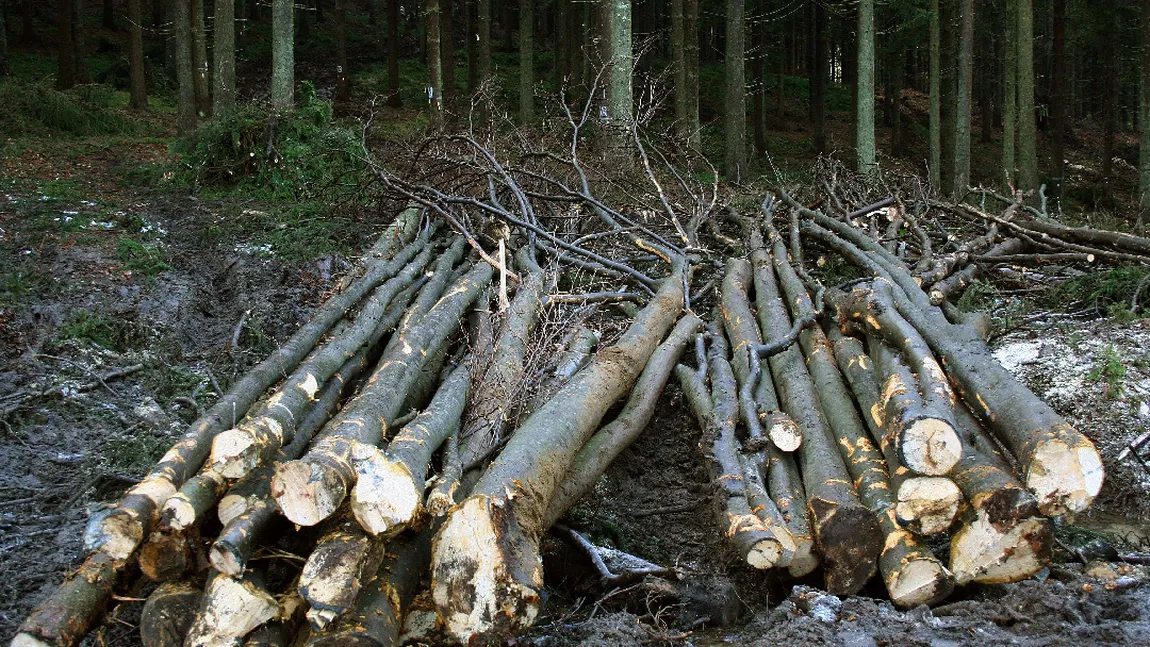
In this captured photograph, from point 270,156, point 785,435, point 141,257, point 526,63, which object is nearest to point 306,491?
point 785,435

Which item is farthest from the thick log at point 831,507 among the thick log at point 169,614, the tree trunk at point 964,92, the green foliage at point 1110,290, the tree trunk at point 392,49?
the tree trunk at point 392,49

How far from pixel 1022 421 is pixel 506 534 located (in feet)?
8.50

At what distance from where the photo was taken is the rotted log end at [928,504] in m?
3.75

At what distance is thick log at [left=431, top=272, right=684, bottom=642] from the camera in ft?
11.0

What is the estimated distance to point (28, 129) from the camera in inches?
510

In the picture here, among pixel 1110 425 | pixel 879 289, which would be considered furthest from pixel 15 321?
pixel 1110 425

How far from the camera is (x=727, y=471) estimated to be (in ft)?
14.3

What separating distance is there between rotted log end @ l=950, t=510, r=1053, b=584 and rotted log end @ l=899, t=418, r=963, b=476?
0.86 ft

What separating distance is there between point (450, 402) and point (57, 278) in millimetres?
4717

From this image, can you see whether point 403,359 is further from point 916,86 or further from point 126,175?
point 916,86

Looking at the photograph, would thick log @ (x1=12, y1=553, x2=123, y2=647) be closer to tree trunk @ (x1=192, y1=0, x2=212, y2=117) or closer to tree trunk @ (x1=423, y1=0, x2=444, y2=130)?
tree trunk @ (x1=423, y1=0, x2=444, y2=130)

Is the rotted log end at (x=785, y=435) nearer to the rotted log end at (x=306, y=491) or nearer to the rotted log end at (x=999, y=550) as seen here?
the rotted log end at (x=999, y=550)

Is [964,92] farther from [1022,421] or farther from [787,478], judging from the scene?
[787,478]

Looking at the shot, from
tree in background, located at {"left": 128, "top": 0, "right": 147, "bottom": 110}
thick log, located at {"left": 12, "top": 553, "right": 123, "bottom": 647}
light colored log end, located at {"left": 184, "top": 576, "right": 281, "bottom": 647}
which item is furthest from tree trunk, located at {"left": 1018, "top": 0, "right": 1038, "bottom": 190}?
tree in background, located at {"left": 128, "top": 0, "right": 147, "bottom": 110}
